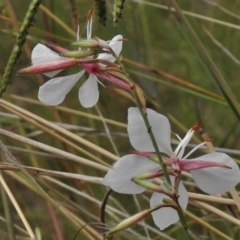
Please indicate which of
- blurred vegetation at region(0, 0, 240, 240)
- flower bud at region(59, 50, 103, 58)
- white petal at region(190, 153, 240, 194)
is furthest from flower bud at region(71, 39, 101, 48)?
blurred vegetation at region(0, 0, 240, 240)

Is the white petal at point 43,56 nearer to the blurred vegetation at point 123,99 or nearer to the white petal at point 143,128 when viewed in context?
the white petal at point 143,128

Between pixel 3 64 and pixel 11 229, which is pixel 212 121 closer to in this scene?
pixel 3 64

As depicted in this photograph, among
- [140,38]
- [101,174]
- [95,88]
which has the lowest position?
[101,174]

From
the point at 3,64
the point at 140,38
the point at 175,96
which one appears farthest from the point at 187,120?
the point at 3,64

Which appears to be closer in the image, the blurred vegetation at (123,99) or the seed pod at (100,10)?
the seed pod at (100,10)

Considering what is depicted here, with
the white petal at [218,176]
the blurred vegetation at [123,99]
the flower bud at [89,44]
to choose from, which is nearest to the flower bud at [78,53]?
the flower bud at [89,44]

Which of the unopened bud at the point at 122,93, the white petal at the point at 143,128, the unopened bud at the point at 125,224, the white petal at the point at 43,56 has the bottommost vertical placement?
the unopened bud at the point at 125,224
